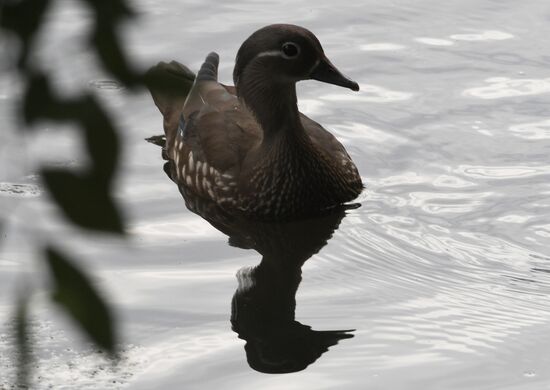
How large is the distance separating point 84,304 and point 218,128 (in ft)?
19.3

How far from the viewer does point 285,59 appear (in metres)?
7.00

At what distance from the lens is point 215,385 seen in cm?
503

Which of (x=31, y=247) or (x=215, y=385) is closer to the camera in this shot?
(x=31, y=247)

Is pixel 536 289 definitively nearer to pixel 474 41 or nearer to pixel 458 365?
pixel 458 365

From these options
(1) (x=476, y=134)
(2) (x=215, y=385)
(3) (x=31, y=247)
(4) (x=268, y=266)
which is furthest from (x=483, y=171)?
(3) (x=31, y=247)

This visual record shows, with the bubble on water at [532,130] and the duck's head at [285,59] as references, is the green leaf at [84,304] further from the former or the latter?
the bubble on water at [532,130]

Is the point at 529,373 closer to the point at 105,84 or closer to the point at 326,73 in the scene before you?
the point at 326,73

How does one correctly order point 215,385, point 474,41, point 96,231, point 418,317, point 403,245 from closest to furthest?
point 96,231 → point 215,385 → point 418,317 → point 403,245 → point 474,41

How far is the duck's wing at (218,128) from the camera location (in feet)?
23.7

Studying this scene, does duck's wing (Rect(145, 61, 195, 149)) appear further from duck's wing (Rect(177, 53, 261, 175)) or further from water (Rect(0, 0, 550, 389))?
duck's wing (Rect(177, 53, 261, 175))

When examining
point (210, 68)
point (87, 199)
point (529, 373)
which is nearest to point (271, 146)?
point (210, 68)

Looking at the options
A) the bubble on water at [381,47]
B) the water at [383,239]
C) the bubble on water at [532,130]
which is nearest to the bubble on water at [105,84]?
the water at [383,239]

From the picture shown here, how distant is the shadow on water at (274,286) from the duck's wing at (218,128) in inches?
10.7

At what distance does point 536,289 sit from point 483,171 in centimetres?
143
